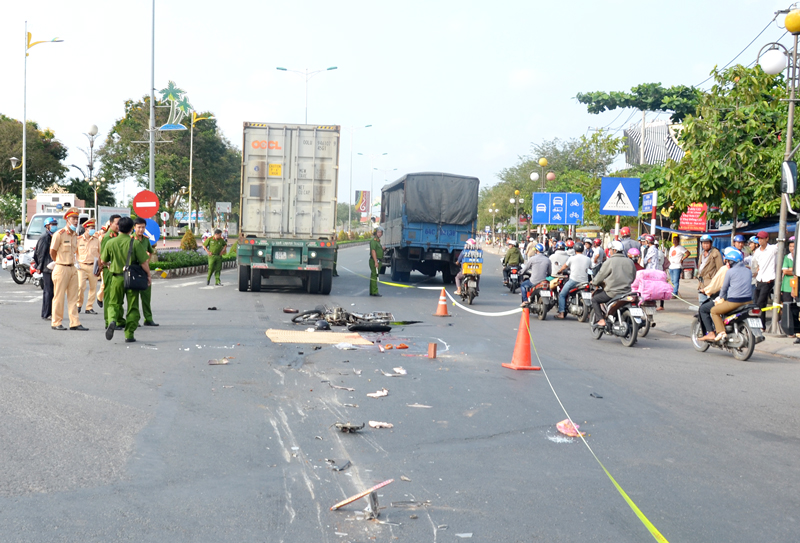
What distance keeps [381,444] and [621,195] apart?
14003 mm

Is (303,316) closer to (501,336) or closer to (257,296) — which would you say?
(501,336)

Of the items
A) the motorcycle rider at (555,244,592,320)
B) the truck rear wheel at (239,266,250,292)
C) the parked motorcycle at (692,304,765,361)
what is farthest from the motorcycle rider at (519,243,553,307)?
the truck rear wheel at (239,266,250,292)

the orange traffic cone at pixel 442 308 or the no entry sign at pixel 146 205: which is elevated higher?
the no entry sign at pixel 146 205

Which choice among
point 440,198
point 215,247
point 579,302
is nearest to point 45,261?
point 215,247

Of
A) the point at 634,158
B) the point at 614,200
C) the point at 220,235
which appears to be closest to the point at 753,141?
the point at 614,200

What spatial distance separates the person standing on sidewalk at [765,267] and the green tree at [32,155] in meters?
61.4

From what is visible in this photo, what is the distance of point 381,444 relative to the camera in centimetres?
586

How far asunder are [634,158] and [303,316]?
36803mm

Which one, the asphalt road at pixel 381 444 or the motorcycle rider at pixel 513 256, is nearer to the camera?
the asphalt road at pixel 381 444

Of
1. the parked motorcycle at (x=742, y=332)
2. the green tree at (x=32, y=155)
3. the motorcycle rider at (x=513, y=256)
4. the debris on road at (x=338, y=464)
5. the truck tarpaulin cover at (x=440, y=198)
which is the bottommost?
the debris on road at (x=338, y=464)

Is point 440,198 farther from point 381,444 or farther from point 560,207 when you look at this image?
point 381,444

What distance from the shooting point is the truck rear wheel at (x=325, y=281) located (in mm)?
20422

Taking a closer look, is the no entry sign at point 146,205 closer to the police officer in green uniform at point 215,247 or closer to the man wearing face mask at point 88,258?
the police officer in green uniform at point 215,247

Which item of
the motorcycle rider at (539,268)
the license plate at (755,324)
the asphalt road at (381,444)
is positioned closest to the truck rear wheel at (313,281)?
the motorcycle rider at (539,268)
